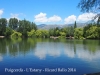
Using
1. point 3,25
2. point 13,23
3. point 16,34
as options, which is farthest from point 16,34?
point 13,23

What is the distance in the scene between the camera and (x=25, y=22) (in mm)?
131375

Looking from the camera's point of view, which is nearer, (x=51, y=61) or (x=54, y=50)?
(x=51, y=61)

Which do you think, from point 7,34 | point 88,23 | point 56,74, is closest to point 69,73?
point 56,74

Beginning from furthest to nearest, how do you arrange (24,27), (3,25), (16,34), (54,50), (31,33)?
(24,27)
(31,33)
(3,25)
(16,34)
(54,50)

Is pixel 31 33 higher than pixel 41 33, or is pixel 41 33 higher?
pixel 31 33

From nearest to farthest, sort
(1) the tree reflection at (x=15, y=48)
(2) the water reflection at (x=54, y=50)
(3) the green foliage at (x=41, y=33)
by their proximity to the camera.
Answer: (2) the water reflection at (x=54, y=50)
(1) the tree reflection at (x=15, y=48)
(3) the green foliage at (x=41, y=33)

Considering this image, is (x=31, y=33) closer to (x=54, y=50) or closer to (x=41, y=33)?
(x=41, y=33)

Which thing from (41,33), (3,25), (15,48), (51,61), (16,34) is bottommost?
(51,61)

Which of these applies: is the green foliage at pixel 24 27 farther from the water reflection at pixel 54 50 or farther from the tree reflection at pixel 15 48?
the water reflection at pixel 54 50

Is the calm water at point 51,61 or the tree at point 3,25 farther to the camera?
the tree at point 3,25

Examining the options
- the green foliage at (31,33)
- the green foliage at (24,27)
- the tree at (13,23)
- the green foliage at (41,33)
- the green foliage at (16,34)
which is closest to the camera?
the green foliage at (16,34)

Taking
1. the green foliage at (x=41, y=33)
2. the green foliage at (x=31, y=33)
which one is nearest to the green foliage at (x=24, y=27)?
the green foliage at (x=31, y=33)

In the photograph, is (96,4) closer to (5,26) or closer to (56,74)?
(56,74)

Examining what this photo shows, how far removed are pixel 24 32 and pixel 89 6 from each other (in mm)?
118758
